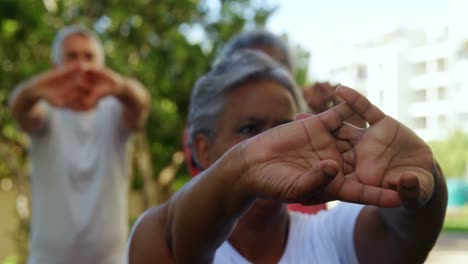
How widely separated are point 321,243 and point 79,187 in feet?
6.53

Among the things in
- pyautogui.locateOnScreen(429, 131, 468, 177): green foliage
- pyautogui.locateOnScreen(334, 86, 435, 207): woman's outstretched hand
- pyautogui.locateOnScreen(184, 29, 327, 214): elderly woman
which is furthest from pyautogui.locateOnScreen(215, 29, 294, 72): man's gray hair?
pyautogui.locateOnScreen(429, 131, 468, 177): green foliage

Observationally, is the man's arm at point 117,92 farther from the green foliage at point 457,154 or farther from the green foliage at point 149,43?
the green foliage at point 457,154

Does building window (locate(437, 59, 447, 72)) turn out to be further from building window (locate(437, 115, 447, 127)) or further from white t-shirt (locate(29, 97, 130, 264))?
white t-shirt (locate(29, 97, 130, 264))

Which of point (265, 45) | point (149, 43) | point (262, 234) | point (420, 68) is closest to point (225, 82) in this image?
point (262, 234)

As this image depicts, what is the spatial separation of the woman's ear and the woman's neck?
21 centimetres

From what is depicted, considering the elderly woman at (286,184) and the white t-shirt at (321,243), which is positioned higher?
the elderly woman at (286,184)

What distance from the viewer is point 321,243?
149cm

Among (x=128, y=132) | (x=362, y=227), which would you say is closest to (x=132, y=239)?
(x=362, y=227)

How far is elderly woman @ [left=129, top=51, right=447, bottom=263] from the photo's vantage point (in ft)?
3.53

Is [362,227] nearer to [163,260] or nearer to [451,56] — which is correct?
[163,260]

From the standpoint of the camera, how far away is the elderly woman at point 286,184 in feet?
3.53

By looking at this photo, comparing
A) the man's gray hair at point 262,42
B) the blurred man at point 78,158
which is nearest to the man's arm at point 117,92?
the blurred man at point 78,158

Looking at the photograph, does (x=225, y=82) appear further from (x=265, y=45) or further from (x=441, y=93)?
(x=441, y=93)

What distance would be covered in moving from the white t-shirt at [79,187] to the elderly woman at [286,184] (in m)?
1.64
